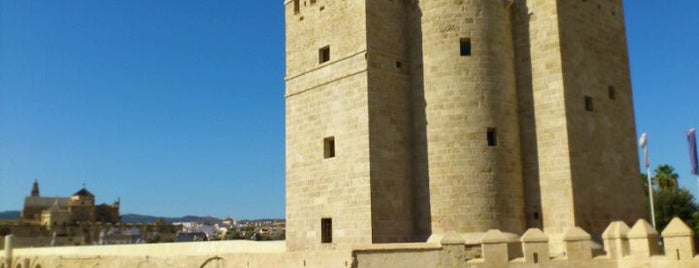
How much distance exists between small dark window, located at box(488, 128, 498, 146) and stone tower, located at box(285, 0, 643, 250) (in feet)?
0.11

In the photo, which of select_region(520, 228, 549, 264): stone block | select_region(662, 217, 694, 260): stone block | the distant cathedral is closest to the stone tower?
select_region(520, 228, 549, 264): stone block

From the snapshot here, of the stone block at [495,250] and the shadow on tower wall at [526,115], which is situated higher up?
the shadow on tower wall at [526,115]

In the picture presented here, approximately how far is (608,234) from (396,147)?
539cm

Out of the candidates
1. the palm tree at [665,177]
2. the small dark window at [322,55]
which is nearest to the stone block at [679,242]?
the small dark window at [322,55]

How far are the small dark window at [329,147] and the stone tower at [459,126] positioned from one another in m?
0.03

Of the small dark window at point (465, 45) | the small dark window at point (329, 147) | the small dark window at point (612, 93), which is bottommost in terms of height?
the small dark window at point (329, 147)

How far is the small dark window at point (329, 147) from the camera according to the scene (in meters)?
16.6

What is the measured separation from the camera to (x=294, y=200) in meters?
17.3

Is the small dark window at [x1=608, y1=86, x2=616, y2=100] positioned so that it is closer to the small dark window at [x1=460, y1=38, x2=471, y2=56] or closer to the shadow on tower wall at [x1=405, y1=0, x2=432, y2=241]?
the small dark window at [x1=460, y1=38, x2=471, y2=56]

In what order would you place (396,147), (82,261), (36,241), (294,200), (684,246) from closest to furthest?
(684,246), (396,147), (294,200), (82,261), (36,241)

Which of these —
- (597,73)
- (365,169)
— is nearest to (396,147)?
(365,169)

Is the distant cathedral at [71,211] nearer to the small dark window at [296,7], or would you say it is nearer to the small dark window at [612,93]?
the small dark window at [296,7]

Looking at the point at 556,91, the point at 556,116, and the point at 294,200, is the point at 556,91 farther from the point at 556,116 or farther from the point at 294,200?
the point at 294,200

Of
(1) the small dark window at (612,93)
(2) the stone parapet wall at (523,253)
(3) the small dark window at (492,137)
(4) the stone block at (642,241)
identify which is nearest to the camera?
(2) the stone parapet wall at (523,253)
